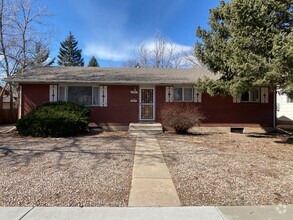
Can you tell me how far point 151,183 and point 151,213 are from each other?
1.29m

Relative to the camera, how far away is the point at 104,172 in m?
5.63

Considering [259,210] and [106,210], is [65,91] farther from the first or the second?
[259,210]

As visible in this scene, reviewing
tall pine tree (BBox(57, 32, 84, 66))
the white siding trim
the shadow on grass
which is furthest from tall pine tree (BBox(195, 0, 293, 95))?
tall pine tree (BBox(57, 32, 84, 66))

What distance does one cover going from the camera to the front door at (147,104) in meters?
14.0

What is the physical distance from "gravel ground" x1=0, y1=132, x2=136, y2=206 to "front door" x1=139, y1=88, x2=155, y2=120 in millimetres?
5525

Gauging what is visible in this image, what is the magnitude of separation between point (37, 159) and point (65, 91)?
757 cm

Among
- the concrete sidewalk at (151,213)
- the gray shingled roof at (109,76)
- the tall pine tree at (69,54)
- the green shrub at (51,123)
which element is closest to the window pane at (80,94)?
the gray shingled roof at (109,76)

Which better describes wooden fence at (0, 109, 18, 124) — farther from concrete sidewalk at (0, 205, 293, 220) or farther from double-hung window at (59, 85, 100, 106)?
concrete sidewalk at (0, 205, 293, 220)

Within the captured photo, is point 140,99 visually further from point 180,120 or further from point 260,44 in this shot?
point 260,44

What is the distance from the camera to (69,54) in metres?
55.8

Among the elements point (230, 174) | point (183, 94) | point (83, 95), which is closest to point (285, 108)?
point (183, 94)

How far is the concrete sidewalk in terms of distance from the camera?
356 cm

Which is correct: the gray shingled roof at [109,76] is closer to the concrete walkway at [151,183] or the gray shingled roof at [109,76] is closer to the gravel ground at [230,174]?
the gravel ground at [230,174]

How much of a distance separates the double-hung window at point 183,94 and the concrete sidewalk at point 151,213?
406 inches
